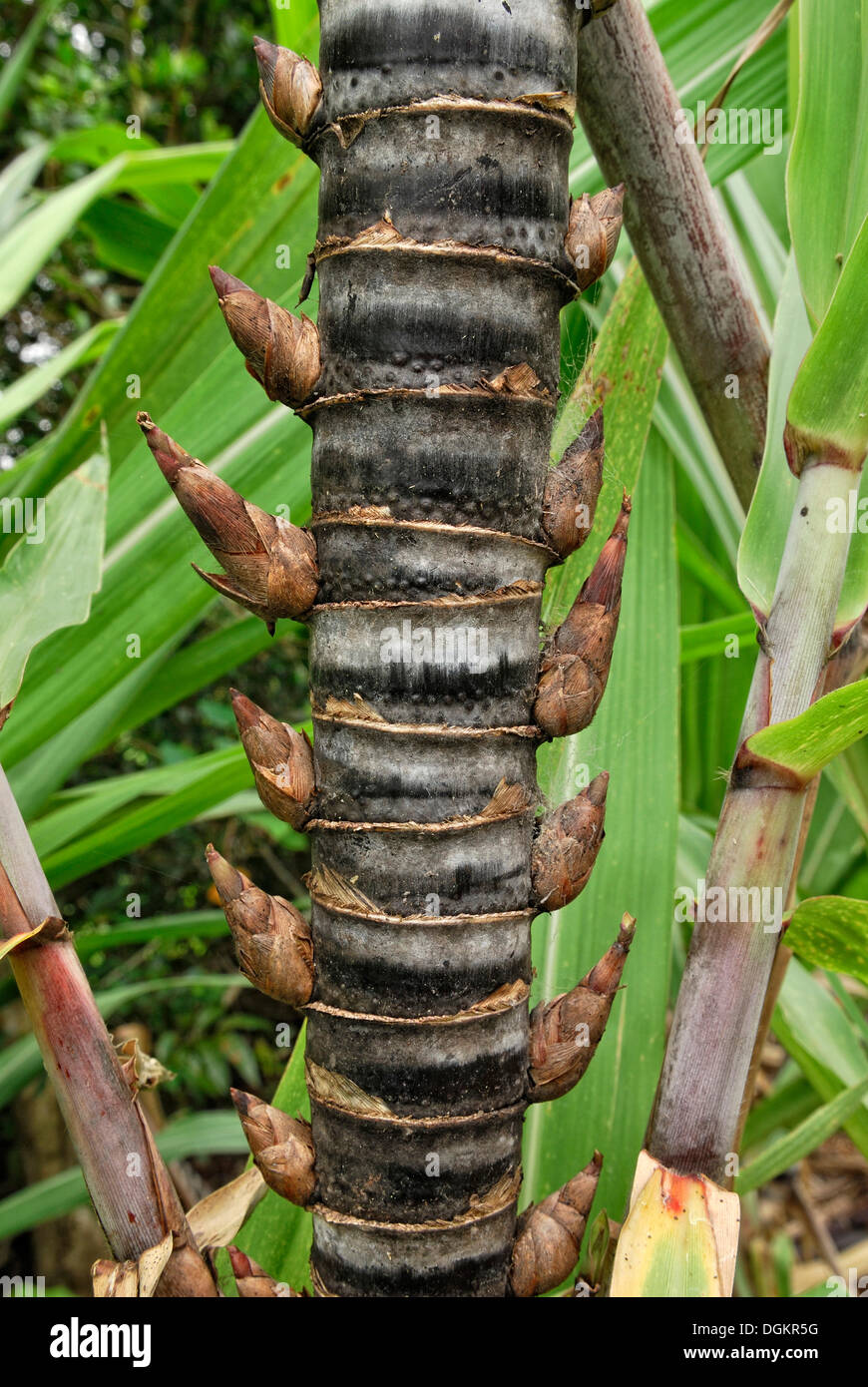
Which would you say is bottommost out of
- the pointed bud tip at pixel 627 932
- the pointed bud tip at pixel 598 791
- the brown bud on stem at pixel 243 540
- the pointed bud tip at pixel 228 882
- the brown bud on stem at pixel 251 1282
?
the brown bud on stem at pixel 251 1282

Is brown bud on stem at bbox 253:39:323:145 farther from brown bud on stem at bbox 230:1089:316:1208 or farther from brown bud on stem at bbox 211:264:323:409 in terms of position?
brown bud on stem at bbox 230:1089:316:1208

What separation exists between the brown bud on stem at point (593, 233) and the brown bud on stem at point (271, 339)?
10 centimetres

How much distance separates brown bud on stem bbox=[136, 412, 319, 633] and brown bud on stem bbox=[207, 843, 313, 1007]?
0.32 ft

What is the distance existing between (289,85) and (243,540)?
0.16 m

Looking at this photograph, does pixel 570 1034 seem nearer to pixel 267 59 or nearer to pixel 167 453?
pixel 167 453

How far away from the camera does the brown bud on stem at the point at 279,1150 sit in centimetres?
39

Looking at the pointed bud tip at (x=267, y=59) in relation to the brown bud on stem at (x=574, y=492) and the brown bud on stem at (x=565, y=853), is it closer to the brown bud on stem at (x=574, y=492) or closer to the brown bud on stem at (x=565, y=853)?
the brown bud on stem at (x=574, y=492)

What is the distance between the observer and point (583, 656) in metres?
0.38

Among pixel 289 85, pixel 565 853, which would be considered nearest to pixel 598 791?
pixel 565 853

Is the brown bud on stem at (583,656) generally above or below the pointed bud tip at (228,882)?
above

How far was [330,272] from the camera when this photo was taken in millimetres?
363

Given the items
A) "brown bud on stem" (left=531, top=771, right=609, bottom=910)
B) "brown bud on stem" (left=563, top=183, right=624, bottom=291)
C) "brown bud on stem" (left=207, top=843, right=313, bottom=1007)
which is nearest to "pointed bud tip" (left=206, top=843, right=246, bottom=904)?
"brown bud on stem" (left=207, top=843, right=313, bottom=1007)

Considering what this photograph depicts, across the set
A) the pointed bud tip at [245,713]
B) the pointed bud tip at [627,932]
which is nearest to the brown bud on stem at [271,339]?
the pointed bud tip at [245,713]

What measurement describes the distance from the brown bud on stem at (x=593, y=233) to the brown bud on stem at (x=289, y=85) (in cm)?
10
